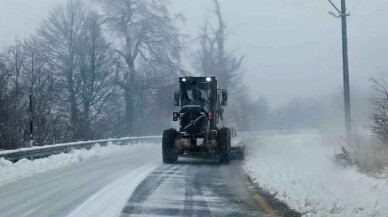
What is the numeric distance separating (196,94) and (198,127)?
4.81ft

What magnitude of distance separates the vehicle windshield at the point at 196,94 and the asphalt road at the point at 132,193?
4032 mm

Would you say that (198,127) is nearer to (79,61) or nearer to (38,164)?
(38,164)

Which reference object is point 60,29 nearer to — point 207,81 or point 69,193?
point 207,81

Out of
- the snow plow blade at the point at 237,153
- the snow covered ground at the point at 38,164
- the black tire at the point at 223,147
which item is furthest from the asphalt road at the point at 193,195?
the snow plow blade at the point at 237,153

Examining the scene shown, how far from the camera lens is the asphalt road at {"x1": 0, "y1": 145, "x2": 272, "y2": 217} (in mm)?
9344

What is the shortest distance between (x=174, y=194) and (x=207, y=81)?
10002 millimetres

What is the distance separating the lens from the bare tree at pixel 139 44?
39.9 meters

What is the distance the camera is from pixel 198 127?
20.1 metres

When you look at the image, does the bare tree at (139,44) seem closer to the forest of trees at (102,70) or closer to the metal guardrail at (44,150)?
the forest of trees at (102,70)

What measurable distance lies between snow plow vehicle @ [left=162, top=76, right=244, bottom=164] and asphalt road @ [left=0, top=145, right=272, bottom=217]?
95.7 inches

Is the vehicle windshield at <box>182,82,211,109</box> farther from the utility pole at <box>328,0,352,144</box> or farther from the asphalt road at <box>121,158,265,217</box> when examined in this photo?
the utility pole at <box>328,0,352,144</box>

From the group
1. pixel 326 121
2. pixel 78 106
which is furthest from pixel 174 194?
pixel 78 106

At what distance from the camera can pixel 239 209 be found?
9.44 m

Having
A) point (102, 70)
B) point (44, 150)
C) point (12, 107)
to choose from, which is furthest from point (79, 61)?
point (44, 150)
